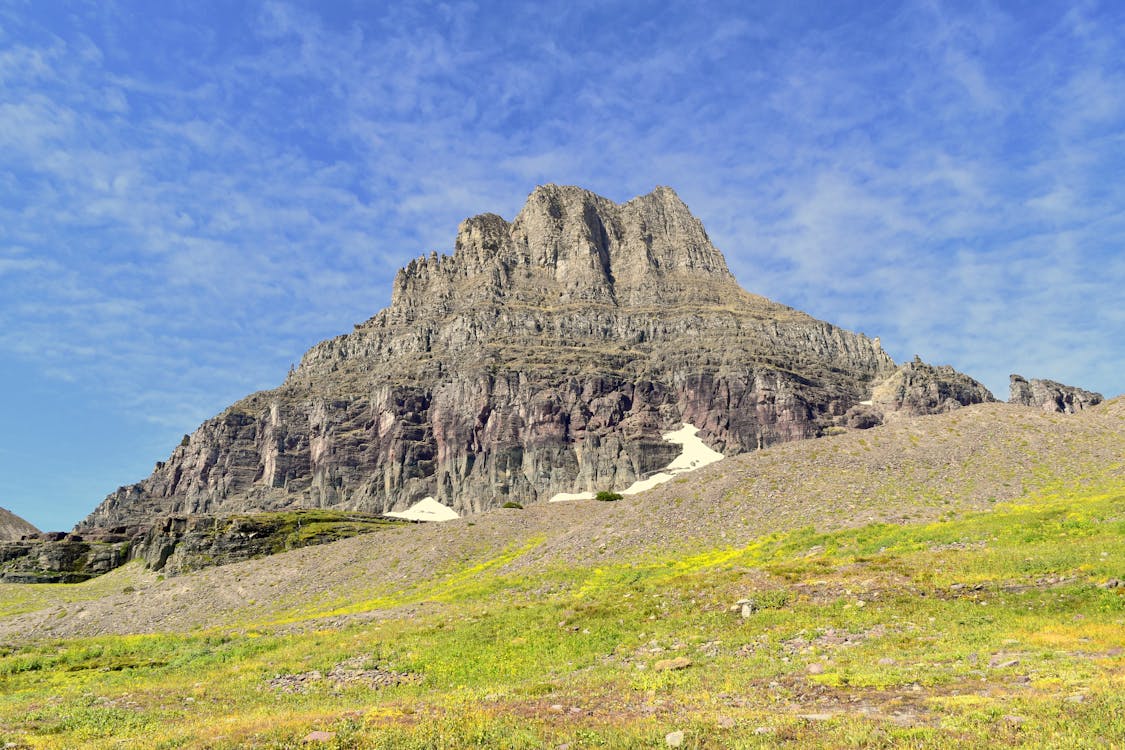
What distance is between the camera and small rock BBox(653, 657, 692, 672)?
23.8m

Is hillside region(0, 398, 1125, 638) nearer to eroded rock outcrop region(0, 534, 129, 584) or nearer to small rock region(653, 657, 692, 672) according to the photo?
small rock region(653, 657, 692, 672)

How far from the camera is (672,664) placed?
24.0 m

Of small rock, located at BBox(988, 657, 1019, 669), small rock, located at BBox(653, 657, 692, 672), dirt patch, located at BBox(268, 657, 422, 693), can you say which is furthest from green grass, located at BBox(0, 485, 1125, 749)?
dirt patch, located at BBox(268, 657, 422, 693)

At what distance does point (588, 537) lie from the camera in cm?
6344

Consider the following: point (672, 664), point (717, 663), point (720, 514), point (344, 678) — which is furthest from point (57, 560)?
point (717, 663)

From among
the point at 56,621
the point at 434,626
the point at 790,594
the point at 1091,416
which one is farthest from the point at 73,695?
the point at 1091,416

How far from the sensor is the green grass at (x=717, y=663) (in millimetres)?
15609

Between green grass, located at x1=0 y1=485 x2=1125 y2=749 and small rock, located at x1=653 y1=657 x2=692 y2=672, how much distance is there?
33 cm

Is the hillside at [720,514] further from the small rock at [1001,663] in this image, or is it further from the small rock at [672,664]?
the small rock at [1001,663]

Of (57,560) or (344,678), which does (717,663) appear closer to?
(344,678)

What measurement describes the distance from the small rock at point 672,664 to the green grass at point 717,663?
325 millimetres

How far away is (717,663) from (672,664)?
1.59m

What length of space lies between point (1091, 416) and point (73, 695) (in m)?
86.5

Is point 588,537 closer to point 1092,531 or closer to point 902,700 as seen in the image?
point 1092,531
